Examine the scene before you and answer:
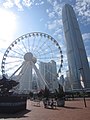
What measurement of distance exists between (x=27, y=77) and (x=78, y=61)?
9723 centimetres

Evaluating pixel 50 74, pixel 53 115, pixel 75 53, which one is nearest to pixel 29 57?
pixel 50 74

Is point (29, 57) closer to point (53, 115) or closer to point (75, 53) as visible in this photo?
point (53, 115)

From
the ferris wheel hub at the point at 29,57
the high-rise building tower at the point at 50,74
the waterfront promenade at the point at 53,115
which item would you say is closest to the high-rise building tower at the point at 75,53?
the high-rise building tower at the point at 50,74

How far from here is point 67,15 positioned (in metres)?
169

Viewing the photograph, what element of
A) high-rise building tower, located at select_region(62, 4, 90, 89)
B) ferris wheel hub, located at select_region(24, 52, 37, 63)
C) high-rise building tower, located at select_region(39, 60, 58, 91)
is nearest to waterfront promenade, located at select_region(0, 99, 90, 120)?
ferris wheel hub, located at select_region(24, 52, 37, 63)

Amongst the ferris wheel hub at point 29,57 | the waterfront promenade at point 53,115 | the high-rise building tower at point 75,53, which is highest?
the high-rise building tower at point 75,53

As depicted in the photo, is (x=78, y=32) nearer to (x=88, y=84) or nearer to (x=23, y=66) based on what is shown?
(x=88, y=84)

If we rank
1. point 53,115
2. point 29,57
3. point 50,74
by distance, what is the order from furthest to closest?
point 50,74 < point 29,57 < point 53,115

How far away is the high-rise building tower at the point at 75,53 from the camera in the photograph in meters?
153

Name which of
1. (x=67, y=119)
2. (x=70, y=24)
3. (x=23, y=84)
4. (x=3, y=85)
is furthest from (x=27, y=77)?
(x=70, y=24)

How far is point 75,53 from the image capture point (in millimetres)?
155625

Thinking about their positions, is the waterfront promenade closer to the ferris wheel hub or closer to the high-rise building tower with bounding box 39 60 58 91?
the ferris wheel hub

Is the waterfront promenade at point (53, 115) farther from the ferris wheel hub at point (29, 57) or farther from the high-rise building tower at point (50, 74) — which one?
the high-rise building tower at point (50, 74)

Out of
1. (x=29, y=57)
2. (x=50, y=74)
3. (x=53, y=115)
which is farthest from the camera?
(x=50, y=74)
